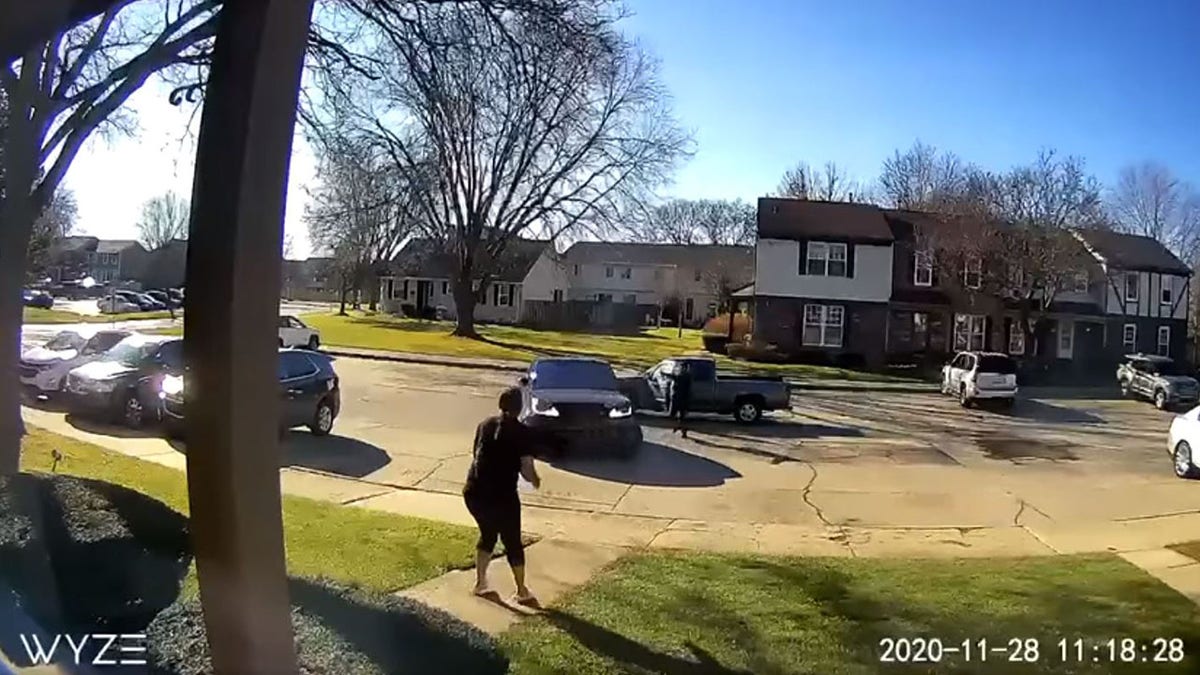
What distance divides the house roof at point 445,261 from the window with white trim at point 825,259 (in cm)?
324

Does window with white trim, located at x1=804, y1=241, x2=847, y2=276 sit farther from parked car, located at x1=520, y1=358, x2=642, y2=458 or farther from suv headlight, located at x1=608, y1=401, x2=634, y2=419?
suv headlight, located at x1=608, y1=401, x2=634, y2=419

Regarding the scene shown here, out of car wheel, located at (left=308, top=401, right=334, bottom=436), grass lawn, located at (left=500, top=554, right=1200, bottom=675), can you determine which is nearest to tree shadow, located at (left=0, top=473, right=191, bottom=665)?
grass lawn, located at (left=500, top=554, right=1200, bottom=675)

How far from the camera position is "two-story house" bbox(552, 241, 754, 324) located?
9945mm

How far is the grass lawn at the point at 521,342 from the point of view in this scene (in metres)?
10.7

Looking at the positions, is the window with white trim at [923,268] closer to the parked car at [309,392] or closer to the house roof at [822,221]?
the house roof at [822,221]

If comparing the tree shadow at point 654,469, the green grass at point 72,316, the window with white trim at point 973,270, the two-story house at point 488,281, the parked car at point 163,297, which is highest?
the window with white trim at point 973,270

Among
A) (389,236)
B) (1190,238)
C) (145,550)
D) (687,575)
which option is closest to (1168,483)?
(1190,238)

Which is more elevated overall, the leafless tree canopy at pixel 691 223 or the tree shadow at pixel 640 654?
the leafless tree canopy at pixel 691 223

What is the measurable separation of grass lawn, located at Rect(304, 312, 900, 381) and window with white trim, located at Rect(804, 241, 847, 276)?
1254 mm

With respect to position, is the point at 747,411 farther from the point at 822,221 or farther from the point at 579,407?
the point at 822,221

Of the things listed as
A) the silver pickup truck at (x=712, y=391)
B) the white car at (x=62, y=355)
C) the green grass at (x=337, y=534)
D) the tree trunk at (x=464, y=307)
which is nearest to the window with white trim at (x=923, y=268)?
the silver pickup truck at (x=712, y=391)

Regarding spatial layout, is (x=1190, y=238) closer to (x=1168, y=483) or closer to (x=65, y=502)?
(x=1168, y=483)

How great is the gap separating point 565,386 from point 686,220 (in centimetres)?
264

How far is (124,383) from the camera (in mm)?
12906
